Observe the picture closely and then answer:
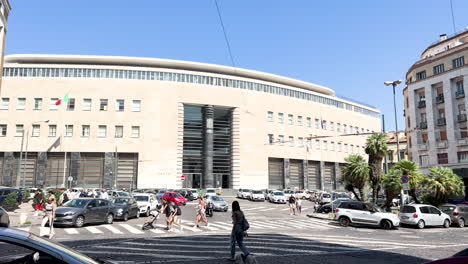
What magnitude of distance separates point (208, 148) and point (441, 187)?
39.0m

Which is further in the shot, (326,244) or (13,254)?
(326,244)

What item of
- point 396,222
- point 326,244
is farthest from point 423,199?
point 326,244

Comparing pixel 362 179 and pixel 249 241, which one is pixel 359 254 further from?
pixel 362 179

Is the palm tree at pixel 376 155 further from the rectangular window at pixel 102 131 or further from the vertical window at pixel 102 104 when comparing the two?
the vertical window at pixel 102 104

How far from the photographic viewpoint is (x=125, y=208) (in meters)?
22.2

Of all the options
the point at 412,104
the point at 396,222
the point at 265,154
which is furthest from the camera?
the point at 265,154

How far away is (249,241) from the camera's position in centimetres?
1409

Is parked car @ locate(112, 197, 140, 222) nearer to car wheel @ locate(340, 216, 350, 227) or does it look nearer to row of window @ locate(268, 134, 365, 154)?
car wheel @ locate(340, 216, 350, 227)

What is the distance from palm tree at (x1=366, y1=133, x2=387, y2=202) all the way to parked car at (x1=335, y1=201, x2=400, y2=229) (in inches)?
286

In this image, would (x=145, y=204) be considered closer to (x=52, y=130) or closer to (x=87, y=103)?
(x=87, y=103)

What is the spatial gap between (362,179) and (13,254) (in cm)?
2865

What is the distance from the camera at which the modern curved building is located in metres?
54.4

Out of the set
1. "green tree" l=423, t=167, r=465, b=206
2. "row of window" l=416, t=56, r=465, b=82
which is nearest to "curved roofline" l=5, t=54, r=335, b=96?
"row of window" l=416, t=56, r=465, b=82

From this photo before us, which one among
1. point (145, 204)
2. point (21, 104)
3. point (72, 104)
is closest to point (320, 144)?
point (72, 104)
